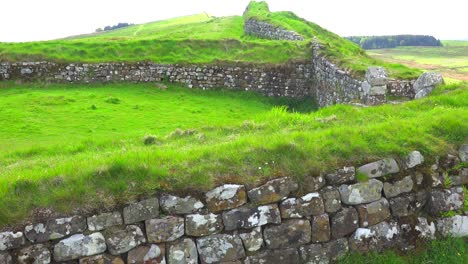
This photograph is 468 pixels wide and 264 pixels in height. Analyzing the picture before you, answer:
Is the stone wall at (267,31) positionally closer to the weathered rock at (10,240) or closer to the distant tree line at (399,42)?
the weathered rock at (10,240)

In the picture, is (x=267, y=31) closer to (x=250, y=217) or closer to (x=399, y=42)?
(x=250, y=217)

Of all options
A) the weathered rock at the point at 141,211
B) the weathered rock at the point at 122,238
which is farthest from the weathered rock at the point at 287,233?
the weathered rock at the point at 122,238

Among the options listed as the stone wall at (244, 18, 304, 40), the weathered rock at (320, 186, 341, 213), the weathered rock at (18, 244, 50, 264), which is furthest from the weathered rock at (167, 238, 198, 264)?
the stone wall at (244, 18, 304, 40)

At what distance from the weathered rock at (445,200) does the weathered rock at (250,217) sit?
287 cm

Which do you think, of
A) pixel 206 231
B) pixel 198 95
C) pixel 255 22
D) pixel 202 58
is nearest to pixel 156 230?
pixel 206 231

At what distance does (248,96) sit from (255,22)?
16.0 metres

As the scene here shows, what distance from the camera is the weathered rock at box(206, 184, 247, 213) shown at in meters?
7.20

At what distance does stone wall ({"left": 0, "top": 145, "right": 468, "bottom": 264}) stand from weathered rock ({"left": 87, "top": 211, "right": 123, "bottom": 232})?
1 centimetres

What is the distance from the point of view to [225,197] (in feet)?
23.8

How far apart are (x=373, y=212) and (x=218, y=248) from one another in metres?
2.68

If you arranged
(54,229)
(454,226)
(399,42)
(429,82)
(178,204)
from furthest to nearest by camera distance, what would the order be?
1. (399,42)
2. (429,82)
3. (454,226)
4. (178,204)
5. (54,229)

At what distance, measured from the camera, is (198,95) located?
22.0m

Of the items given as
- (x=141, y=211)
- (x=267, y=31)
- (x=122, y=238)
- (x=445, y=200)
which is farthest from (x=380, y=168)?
(x=267, y=31)

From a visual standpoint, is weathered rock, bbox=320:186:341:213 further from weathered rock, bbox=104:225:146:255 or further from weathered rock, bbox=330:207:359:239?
weathered rock, bbox=104:225:146:255
